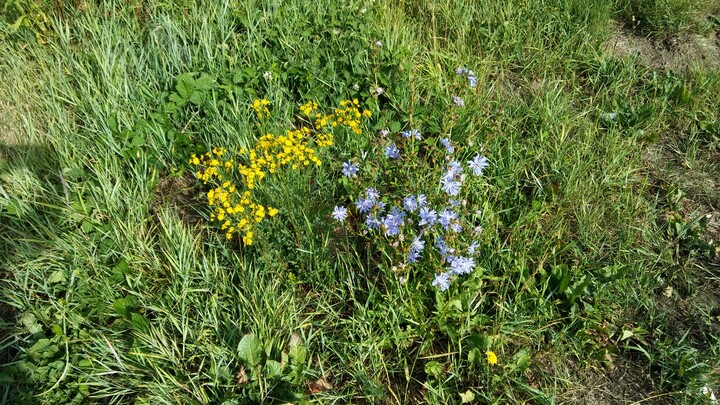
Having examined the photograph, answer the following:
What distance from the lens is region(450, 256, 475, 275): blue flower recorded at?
204cm

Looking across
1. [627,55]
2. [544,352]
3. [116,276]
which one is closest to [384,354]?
[544,352]

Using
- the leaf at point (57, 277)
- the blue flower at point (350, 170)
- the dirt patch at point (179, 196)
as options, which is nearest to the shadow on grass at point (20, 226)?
the leaf at point (57, 277)

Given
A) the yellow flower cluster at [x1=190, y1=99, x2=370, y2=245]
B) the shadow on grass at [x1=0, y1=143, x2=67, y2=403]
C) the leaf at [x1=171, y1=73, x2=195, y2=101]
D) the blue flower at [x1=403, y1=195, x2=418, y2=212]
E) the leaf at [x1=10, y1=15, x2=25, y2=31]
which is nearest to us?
the shadow on grass at [x1=0, y1=143, x2=67, y2=403]

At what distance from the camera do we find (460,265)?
2053mm

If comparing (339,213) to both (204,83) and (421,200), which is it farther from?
(204,83)

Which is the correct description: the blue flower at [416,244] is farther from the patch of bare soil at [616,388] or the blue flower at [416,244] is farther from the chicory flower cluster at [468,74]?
the chicory flower cluster at [468,74]

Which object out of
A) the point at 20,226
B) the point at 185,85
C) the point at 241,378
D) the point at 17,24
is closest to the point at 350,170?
the point at 241,378

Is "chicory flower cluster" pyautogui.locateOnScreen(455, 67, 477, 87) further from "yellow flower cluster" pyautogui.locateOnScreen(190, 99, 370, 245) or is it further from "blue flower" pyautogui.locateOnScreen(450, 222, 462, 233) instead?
"blue flower" pyautogui.locateOnScreen(450, 222, 462, 233)

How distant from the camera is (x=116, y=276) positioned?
222 centimetres

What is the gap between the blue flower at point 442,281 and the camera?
202 centimetres

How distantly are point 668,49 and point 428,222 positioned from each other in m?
2.59

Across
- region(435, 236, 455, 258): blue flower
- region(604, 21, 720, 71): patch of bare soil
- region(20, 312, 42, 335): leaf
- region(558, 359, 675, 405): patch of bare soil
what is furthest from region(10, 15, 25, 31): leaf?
region(604, 21, 720, 71): patch of bare soil

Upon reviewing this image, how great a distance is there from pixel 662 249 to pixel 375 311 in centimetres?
143

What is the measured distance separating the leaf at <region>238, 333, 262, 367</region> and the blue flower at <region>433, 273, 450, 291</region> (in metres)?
0.72
